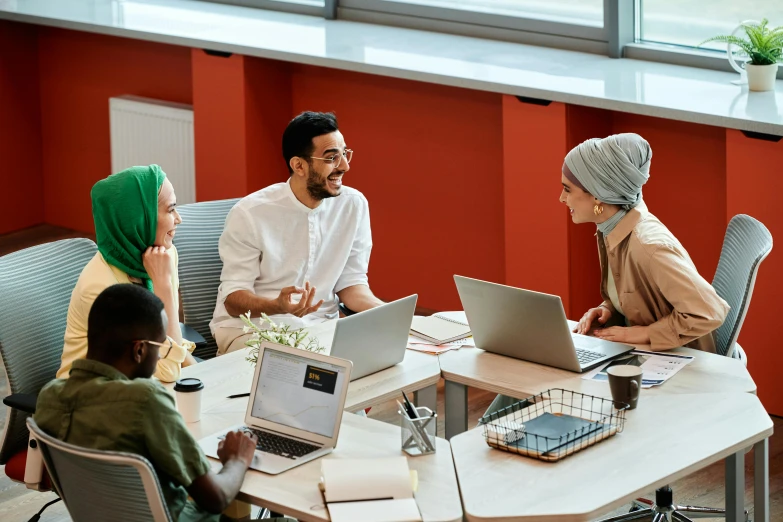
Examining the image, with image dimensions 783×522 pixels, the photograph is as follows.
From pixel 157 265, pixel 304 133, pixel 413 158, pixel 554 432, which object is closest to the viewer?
pixel 554 432

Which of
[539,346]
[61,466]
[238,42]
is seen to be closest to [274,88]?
[238,42]

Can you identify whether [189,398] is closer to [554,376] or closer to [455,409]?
[455,409]

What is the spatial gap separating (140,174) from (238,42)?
2365mm

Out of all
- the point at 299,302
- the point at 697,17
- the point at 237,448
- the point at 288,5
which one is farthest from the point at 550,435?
the point at 288,5

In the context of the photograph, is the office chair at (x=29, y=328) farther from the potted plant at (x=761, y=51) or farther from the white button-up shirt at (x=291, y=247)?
the potted plant at (x=761, y=51)

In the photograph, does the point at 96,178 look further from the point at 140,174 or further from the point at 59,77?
the point at 140,174

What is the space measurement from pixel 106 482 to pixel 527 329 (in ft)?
4.19

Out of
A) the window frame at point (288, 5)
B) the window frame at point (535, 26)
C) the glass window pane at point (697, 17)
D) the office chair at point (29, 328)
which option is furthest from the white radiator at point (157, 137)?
the office chair at point (29, 328)

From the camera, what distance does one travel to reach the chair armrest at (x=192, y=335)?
3.81 m

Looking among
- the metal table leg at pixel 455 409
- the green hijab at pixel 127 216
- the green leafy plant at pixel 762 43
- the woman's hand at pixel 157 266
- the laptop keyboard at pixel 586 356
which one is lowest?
the metal table leg at pixel 455 409

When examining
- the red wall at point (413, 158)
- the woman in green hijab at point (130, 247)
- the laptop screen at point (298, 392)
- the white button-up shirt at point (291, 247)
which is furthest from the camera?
the red wall at point (413, 158)

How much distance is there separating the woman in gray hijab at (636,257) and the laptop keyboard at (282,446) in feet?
3.58

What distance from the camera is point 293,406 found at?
9.43 ft

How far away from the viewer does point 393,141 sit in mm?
5727
